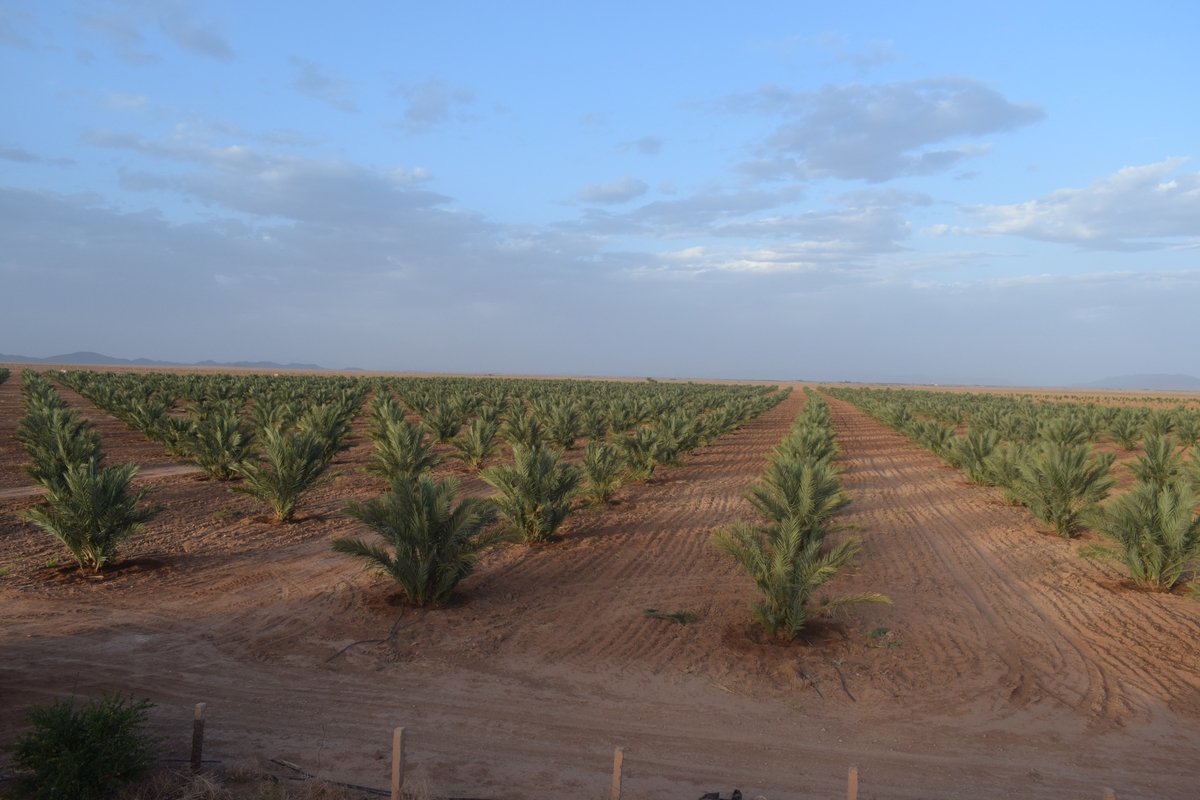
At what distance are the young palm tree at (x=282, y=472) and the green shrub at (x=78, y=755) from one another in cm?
635

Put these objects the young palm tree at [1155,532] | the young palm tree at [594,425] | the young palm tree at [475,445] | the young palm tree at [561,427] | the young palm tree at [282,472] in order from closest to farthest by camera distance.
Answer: the young palm tree at [1155,532] < the young palm tree at [282,472] < the young palm tree at [475,445] < the young palm tree at [561,427] < the young palm tree at [594,425]

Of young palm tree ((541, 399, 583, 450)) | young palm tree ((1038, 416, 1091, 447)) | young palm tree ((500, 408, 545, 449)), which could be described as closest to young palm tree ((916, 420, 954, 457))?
young palm tree ((1038, 416, 1091, 447))

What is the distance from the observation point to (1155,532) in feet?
25.2

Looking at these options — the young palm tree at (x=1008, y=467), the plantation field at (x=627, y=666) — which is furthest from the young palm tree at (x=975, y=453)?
the plantation field at (x=627, y=666)

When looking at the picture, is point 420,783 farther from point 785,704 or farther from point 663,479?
point 663,479

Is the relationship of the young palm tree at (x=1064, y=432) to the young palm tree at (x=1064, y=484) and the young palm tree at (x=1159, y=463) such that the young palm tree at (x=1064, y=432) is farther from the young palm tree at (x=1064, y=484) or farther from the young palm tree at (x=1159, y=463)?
the young palm tree at (x=1064, y=484)

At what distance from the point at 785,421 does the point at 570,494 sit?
26.1m

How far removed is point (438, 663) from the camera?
18.6 feet

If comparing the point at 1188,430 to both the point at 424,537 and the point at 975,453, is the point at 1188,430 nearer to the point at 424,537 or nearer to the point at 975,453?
the point at 975,453

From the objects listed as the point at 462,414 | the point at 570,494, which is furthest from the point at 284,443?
the point at 462,414

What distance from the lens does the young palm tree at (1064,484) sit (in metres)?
10.3

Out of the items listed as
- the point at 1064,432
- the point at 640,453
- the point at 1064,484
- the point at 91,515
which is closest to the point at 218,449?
the point at 91,515

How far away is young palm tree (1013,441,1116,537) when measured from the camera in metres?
10.3

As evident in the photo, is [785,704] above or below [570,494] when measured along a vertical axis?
below
